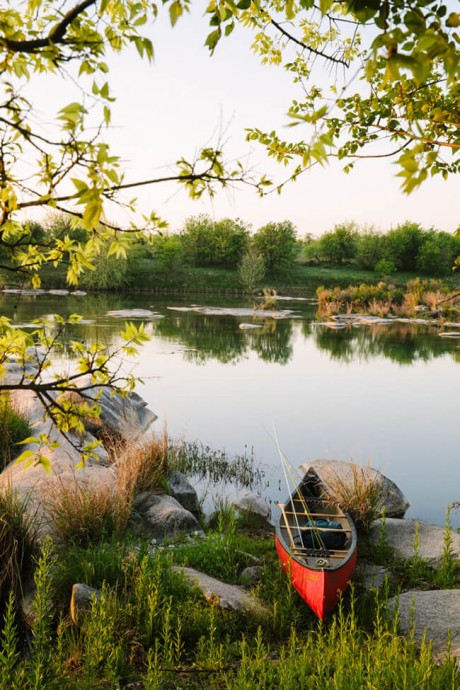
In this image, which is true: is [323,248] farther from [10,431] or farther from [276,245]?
[10,431]

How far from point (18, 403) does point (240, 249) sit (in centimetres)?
6619

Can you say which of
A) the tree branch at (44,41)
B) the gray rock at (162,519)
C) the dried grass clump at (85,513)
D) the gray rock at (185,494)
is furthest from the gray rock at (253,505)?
the tree branch at (44,41)

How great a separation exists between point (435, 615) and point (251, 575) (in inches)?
73.9

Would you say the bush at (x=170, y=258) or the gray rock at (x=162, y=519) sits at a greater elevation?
the bush at (x=170, y=258)

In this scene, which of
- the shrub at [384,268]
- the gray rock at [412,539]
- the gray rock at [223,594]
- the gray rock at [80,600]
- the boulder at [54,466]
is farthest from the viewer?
the shrub at [384,268]

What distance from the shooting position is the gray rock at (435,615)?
4.86 meters

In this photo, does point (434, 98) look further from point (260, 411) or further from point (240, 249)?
point (240, 249)

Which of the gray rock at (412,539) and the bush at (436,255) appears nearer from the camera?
the gray rock at (412,539)

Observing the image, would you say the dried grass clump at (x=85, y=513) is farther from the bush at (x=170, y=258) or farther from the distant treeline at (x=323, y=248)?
the distant treeline at (x=323, y=248)

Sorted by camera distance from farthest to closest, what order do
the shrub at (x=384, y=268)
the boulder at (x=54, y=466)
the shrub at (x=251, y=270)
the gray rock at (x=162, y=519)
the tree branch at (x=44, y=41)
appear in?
the shrub at (x=384, y=268) → the shrub at (x=251, y=270) → the gray rock at (x=162, y=519) → the boulder at (x=54, y=466) → the tree branch at (x=44, y=41)

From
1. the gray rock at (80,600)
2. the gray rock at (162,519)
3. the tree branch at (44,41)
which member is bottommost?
the gray rock at (162,519)

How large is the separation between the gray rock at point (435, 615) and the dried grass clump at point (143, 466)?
130 inches

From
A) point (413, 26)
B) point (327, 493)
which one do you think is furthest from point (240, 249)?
point (413, 26)

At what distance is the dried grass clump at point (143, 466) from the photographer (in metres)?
7.34
